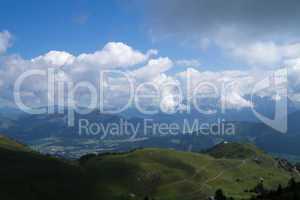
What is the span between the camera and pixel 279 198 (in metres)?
148

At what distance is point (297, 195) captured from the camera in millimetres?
146125

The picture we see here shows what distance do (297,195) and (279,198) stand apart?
6.08 metres
